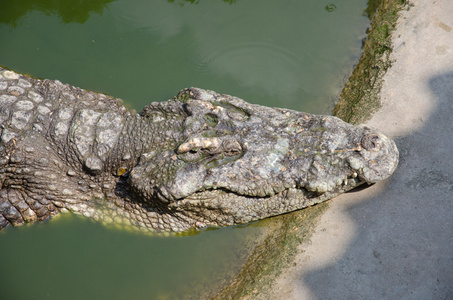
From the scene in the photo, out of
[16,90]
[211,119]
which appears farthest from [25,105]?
[211,119]

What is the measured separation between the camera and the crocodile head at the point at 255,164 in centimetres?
354

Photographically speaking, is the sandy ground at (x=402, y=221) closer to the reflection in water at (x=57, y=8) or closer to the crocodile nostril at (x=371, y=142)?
the crocodile nostril at (x=371, y=142)

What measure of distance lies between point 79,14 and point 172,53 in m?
1.48

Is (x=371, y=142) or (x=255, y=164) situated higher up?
(x=371, y=142)


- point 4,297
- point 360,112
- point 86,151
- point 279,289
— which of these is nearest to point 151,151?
point 86,151

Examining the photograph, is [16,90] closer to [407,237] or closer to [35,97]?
[35,97]

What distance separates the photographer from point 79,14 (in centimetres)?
541

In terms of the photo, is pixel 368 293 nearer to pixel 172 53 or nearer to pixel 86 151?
pixel 86 151

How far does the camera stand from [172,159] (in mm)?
3631

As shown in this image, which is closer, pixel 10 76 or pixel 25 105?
pixel 25 105

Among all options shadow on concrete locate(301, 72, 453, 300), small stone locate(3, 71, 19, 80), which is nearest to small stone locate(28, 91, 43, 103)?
small stone locate(3, 71, 19, 80)

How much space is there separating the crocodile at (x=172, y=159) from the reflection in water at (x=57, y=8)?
1.51 meters

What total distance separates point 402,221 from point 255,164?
1429 millimetres

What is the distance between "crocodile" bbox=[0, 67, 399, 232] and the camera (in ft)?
11.7
